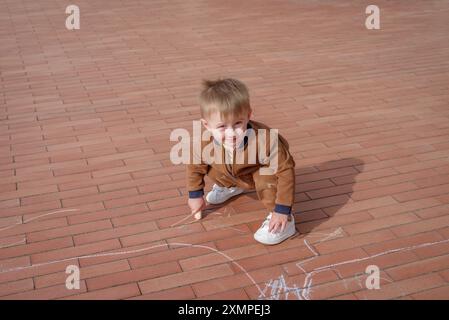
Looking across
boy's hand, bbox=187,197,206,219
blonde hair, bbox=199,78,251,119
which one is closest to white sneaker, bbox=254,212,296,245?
boy's hand, bbox=187,197,206,219

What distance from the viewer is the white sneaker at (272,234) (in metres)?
2.89

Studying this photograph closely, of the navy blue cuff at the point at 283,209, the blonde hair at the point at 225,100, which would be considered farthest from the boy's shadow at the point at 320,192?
the blonde hair at the point at 225,100

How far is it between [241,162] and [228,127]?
225 millimetres

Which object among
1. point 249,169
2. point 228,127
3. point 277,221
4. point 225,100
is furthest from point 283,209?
point 225,100

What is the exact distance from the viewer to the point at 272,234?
114 inches

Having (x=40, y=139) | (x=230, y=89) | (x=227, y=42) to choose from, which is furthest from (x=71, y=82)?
(x=230, y=89)

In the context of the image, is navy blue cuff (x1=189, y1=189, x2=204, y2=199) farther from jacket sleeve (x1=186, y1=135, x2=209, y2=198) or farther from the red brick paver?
the red brick paver

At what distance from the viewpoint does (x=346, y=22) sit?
24.0 feet

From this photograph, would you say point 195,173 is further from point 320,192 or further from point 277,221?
→ point 320,192

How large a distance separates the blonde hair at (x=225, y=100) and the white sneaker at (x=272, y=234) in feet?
2.06

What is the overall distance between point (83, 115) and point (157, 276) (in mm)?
2316

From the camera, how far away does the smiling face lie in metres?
2.73

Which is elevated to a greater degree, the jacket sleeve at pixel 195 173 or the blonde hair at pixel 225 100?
the blonde hair at pixel 225 100

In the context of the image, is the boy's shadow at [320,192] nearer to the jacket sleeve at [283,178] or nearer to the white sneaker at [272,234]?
the white sneaker at [272,234]
